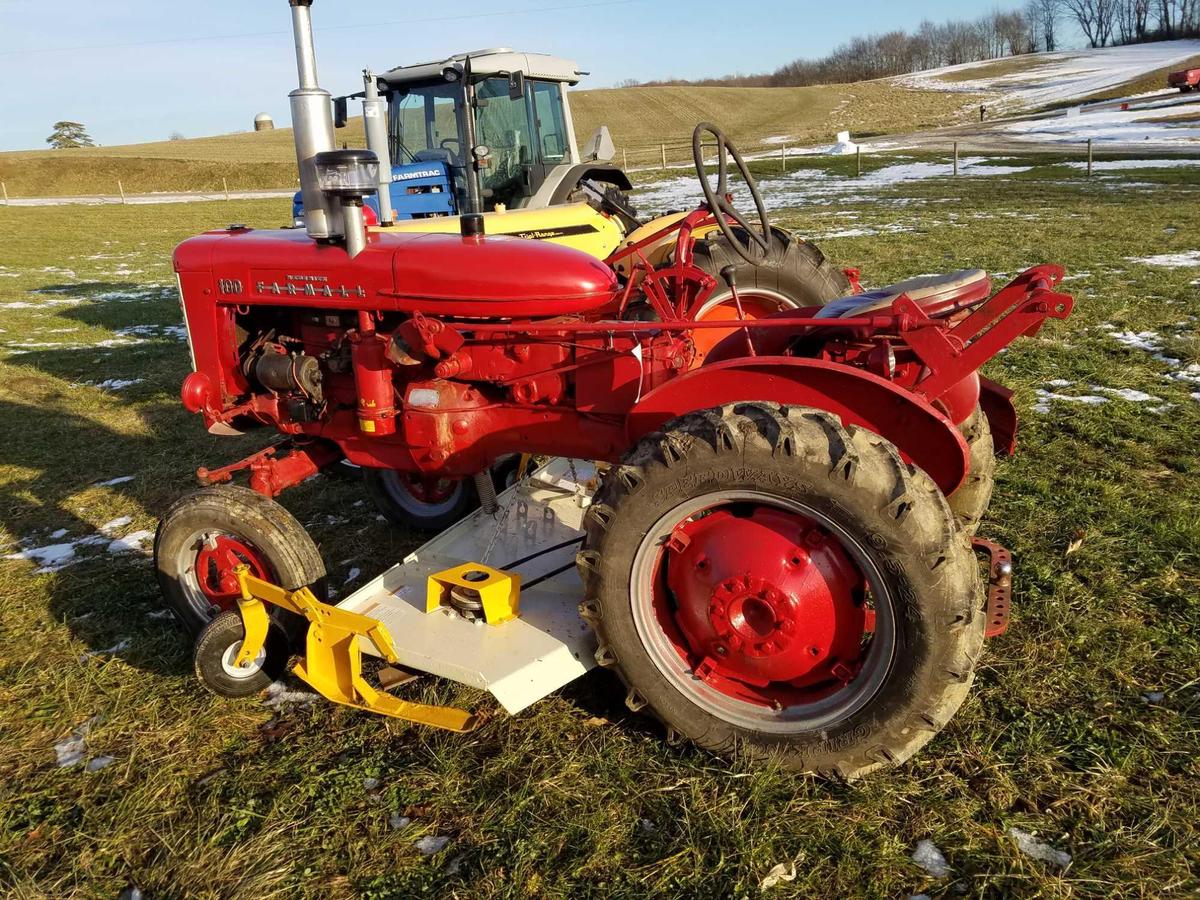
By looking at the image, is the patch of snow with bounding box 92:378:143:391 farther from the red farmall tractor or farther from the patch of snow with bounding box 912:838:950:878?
the patch of snow with bounding box 912:838:950:878

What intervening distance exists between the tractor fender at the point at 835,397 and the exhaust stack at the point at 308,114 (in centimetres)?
145

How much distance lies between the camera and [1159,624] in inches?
113

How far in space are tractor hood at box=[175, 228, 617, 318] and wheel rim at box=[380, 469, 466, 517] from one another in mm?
1186

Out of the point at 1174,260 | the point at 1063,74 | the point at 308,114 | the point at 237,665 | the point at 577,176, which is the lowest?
the point at 237,665

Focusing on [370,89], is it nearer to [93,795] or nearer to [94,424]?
[94,424]

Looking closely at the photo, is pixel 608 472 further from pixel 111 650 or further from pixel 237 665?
pixel 111 650

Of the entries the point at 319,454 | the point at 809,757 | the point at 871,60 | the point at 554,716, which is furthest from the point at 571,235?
the point at 871,60

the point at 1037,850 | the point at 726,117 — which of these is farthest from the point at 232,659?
the point at 726,117

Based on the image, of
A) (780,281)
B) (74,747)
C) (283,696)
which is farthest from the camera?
(780,281)

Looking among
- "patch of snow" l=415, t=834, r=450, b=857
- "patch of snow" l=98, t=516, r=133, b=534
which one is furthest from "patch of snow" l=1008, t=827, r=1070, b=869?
"patch of snow" l=98, t=516, r=133, b=534

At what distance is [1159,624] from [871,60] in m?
96.3

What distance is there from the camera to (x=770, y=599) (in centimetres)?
224

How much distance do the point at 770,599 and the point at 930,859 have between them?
718 mm

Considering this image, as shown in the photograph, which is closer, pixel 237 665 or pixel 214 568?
pixel 237 665
